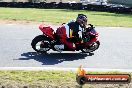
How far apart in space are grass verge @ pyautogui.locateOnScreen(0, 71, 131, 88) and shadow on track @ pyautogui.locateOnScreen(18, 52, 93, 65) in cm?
204

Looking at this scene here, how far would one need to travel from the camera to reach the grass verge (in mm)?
8539

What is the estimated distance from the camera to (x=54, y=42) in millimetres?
13086

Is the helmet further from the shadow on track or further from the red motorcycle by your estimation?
the shadow on track

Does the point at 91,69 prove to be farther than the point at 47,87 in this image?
Yes

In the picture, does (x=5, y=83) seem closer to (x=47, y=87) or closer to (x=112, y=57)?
(x=47, y=87)

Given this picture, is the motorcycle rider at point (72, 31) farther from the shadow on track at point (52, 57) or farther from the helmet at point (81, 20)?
the shadow on track at point (52, 57)

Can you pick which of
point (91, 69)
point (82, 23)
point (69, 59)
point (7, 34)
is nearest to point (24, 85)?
point (91, 69)

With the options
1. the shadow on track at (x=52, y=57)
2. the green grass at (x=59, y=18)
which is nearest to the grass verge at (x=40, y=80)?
the shadow on track at (x=52, y=57)

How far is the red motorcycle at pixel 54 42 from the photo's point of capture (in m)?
13.1

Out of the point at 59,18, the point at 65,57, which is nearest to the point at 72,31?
the point at 65,57

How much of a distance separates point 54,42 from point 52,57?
573 mm

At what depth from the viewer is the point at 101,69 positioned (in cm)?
1110

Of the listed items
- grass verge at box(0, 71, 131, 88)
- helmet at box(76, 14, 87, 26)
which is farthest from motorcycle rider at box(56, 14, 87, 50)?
grass verge at box(0, 71, 131, 88)

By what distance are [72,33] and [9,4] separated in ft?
106
